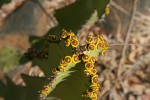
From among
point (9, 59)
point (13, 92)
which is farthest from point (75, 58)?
point (9, 59)

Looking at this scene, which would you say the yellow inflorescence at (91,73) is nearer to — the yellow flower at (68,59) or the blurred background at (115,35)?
the yellow flower at (68,59)

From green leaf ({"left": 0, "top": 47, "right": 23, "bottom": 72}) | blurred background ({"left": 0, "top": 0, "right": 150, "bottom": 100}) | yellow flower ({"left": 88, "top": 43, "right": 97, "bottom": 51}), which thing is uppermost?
blurred background ({"left": 0, "top": 0, "right": 150, "bottom": 100})

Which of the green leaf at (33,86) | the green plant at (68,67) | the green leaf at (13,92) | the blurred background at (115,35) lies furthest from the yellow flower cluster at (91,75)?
the blurred background at (115,35)

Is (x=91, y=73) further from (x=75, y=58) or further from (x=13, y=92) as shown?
(x=13, y=92)

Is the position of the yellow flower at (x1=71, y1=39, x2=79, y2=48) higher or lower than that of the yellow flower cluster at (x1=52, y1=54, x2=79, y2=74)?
higher

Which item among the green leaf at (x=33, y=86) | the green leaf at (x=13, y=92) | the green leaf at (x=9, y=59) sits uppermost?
the green leaf at (x=9, y=59)

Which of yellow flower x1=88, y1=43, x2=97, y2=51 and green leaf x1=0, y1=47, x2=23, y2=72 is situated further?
green leaf x1=0, y1=47, x2=23, y2=72

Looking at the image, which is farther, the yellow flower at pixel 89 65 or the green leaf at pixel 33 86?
the green leaf at pixel 33 86

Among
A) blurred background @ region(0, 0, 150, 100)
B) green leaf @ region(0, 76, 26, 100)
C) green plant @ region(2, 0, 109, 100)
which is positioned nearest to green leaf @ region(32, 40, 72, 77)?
green plant @ region(2, 0, 109, 100)

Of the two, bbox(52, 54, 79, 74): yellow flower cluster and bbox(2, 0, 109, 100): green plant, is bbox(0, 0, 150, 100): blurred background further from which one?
bbox(52, 54, 79, 74): yellow flower cluster

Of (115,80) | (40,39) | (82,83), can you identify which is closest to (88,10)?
(40,39)
